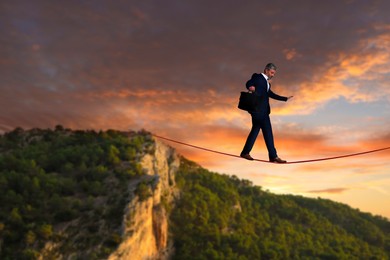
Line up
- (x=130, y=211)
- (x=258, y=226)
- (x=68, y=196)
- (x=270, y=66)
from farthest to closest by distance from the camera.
→ (x=258, y=226) → (x=68, y=196) → (x=130, y=211) → (x=270, y=66)

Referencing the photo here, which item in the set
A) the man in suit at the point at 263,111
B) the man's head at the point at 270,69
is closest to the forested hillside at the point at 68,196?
the man in suit at the point at 263,111

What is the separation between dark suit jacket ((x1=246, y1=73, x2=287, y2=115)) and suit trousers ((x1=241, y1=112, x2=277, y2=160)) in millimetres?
183

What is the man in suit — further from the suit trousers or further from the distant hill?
the distant hill

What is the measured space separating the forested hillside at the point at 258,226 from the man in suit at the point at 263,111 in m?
67.3

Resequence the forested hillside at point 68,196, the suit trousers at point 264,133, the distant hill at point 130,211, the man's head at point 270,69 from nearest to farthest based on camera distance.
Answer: the man's head at point 270,69 < the suit trousers at point 264,133 < the forested hillside at point 68,196 < the distant hill at point 130,211

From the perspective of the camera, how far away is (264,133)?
10812 millimetres

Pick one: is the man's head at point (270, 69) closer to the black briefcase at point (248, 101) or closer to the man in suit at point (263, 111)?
the man in suit at point (263, 111)

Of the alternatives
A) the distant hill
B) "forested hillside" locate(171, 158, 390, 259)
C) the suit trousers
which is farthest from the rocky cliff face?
the suit trousers

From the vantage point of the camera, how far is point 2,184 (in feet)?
190

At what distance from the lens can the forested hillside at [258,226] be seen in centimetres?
8638

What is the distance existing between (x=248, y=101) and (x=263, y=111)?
1.85ft

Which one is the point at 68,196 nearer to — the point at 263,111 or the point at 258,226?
the point at 263,111

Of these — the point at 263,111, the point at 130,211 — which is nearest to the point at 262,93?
the point at 263,111

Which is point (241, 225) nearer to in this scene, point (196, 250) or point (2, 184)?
point (196, 250)
